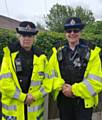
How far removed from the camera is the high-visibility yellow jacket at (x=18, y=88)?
4.62m

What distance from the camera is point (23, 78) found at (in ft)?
15.4

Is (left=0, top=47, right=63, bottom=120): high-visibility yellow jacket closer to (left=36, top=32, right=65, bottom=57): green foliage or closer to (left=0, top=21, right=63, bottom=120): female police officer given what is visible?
(left=0, top=21, right=63, bottom=120): female police officer

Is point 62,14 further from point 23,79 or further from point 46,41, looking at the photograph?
point 23,79

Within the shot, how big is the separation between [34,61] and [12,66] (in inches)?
11.6

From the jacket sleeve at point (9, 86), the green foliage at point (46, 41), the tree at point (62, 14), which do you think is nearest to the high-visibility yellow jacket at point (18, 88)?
the jacket sleeve at point (9, 86)

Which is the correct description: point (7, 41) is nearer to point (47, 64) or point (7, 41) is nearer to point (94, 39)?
point (47, 64)

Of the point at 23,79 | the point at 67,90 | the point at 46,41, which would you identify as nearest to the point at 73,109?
the point at 67,90

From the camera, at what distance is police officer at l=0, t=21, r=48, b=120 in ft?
15.2

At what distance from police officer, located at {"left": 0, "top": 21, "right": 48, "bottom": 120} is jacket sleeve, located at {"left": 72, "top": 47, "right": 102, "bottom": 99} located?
45 centimetres

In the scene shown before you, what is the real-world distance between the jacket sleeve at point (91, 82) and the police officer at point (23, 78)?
0.45m

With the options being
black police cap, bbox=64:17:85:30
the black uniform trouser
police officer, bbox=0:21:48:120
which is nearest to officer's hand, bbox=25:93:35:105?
police officer, bbox=0:21:48:120

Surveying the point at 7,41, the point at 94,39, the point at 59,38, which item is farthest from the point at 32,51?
the point at 94,39

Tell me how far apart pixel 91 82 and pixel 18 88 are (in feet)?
3.10

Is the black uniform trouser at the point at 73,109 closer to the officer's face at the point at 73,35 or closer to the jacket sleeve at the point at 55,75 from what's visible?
the jacket sleeve at the point at 55,75
